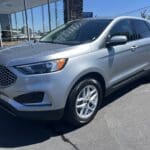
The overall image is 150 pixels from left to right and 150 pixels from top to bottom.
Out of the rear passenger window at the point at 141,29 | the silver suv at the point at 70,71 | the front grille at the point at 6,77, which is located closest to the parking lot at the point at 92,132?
the silver suv at the point at 70,71

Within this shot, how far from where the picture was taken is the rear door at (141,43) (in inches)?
249

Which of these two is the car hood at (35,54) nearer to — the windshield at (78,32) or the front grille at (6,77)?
the front grille at (6,77)

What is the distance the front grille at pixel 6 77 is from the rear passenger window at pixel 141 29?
2965 millimetres

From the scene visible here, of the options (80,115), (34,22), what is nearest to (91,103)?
(80,115)

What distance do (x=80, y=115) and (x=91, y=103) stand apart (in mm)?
337

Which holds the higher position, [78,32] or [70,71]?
[78,32]

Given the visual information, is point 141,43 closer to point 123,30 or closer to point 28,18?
point 123,30

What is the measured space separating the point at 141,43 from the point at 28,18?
1818 centimetres

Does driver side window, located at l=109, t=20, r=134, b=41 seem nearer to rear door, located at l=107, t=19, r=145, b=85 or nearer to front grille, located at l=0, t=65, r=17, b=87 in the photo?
rear door, located at l=107, t=19, r=145, b=85

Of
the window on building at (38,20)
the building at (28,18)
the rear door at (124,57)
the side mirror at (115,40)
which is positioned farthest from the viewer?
the window on building at (38,20)

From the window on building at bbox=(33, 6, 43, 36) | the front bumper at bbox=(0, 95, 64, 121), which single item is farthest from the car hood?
the window on building at bbox=(33, 6, 43, 36)

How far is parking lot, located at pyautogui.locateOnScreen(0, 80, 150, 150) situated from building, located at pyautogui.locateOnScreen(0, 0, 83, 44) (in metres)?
14.8

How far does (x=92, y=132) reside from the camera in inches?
187

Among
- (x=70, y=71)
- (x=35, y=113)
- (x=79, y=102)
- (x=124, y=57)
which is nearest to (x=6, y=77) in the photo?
(x=35, y=113)
